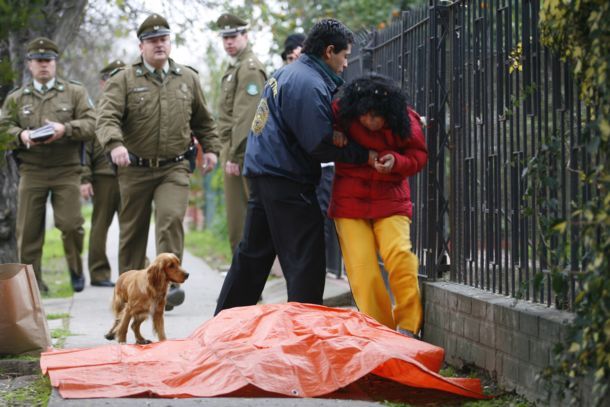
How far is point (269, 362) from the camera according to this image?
6.17 metres

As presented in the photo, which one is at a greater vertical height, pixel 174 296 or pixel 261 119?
pixel 261 119

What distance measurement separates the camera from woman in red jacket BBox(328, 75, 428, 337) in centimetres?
722

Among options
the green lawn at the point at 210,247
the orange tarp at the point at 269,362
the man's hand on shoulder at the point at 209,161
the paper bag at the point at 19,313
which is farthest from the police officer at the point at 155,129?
the green lawn at the point at 210,247

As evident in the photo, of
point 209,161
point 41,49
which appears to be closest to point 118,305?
point 209,161

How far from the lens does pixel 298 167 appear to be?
7582mm

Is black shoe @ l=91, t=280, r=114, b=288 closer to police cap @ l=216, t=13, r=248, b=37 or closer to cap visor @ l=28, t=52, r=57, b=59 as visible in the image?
cap visor @ l=28, t=52, r=57, b=59

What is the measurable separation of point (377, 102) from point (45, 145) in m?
5.82

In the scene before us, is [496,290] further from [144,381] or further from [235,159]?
[235,159]

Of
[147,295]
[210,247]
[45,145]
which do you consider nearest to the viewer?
[147,295]

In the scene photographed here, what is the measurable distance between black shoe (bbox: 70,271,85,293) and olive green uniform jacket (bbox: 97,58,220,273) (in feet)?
8.90

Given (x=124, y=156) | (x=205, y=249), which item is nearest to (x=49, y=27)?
(x=124, y=156)

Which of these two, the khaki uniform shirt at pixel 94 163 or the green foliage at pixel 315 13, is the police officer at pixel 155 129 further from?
Answer: the green foliage at pixel 315 13

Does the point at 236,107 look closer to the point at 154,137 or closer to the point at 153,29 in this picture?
the point at 154,137

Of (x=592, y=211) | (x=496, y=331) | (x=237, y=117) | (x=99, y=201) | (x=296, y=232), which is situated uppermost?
(x=237, y=117)
